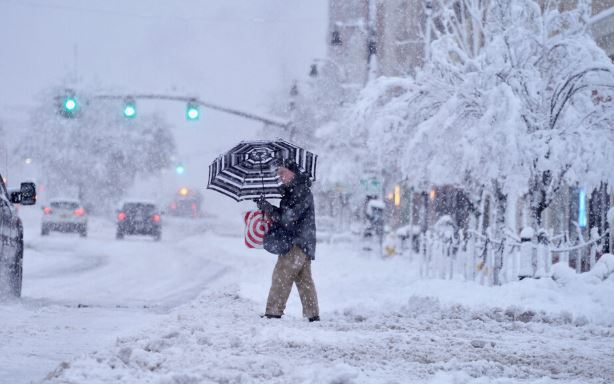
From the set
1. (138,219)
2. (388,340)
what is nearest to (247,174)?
(388,340)

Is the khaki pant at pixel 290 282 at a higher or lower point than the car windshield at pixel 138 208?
lower

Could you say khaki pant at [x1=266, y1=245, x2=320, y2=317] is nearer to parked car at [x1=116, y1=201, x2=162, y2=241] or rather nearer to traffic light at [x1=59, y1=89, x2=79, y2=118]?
traffic light at [x1=59, y1=89, x2=79, y2=118]

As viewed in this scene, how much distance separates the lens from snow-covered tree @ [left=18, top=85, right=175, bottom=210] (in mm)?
70062

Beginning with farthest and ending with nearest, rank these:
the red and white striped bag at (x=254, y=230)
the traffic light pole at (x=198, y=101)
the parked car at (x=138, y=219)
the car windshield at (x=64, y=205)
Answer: the car windshield at (x=64, y=205)
the parked car at (x=138, y=219)
the traffic light pole at (x=198, y=101)
the red and white striped bag at (x=254, y=230)

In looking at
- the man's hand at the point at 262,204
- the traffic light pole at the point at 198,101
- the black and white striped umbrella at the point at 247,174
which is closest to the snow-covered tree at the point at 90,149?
the traffic light pole at the point at 198,101

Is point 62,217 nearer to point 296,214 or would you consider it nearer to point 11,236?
point 11,236

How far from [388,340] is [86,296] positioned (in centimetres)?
728

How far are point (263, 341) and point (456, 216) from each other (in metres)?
26.8

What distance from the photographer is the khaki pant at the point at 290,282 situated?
994cm

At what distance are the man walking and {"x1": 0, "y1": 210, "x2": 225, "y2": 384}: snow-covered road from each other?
148cm

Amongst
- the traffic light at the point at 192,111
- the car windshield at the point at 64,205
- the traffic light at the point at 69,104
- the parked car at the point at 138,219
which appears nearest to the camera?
the traffic light at the point at 69,104

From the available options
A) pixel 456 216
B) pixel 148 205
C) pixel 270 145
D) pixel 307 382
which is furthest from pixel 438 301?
pixel 148 205

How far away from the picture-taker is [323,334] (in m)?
8.53

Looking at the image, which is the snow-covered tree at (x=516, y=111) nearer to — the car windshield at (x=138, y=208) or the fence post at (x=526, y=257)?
the fence post at (x=526, y=257)
